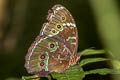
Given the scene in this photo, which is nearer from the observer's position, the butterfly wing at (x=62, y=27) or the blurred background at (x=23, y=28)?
the butterfly wing at (x=62, y=27)

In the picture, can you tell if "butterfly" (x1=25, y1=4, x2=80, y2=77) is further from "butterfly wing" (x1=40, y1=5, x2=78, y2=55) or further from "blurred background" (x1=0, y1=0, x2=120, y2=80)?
"blurred background" (x1=0, y1=0, x2=120, y2=80)

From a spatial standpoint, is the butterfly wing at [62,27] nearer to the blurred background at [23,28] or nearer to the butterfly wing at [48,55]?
the butterfly wing at [48,55]

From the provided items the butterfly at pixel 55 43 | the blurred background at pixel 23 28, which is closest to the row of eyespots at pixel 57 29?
the butterfly at pixel 55 43

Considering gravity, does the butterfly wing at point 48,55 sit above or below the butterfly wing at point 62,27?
below

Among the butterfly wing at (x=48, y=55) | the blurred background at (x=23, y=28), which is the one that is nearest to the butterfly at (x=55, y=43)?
the butterfly wing at (x=48, y=55)

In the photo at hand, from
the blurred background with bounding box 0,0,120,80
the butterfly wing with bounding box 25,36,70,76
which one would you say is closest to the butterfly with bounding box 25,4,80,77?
the butterfly wing with bounding box 25,36,70,76

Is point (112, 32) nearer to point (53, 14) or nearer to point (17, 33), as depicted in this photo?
point (53, 14)

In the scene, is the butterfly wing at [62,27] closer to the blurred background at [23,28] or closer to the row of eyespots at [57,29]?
the row of eyespots at [57,29]

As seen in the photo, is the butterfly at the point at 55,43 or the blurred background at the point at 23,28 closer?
the butterfly at the point at 55,43

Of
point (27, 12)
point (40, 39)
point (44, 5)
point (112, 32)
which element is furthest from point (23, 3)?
point (112, 32)
